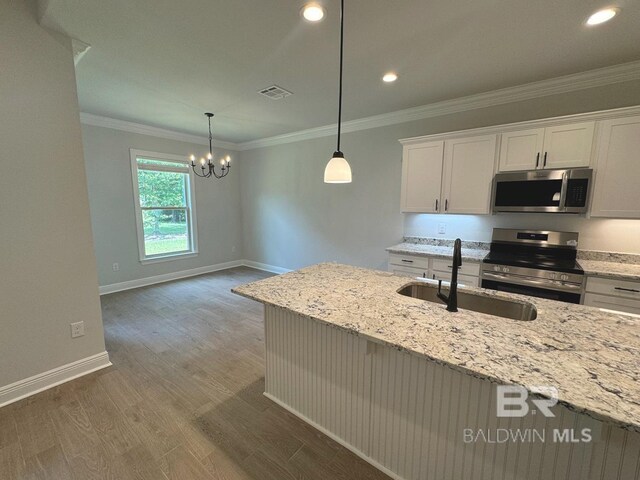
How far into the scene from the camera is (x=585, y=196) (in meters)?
2.49

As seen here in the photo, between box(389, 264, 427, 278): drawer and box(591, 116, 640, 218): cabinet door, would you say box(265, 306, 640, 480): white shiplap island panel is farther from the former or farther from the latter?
box(591, 116, 640, 218): cabinet door

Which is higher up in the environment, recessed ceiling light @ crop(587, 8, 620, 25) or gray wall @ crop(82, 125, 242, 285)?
recessed ceiling light @ crop(587, 8, 620, 25)

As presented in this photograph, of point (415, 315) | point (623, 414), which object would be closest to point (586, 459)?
point (623, 414)

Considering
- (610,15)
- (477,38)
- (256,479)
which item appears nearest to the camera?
(256,479)

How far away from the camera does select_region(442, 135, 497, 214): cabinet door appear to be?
2.94 meters

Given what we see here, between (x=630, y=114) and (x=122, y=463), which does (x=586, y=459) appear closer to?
(x=122, y=463)

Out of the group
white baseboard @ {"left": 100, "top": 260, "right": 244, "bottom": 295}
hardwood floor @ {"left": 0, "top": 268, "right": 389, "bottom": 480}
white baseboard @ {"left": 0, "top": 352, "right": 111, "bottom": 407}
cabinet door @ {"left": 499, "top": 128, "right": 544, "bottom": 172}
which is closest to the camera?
hardwood floor @ {"left": 0, "top": 268, "right": 389, "bottom": 480}

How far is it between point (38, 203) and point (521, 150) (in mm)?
4296

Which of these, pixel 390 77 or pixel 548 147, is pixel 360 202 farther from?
pixel 548 147

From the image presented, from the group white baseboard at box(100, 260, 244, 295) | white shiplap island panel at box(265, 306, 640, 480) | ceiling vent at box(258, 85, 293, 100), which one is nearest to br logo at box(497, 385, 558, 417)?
white shiplap island panel at box(265, 306, 640, 480)

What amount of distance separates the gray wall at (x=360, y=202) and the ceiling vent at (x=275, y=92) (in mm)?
1457

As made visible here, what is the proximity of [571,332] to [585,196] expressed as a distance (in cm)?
200

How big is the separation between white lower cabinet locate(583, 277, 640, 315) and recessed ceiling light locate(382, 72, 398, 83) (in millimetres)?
2549

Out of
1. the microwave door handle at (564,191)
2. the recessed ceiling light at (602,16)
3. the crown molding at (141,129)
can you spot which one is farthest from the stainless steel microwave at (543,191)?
the crown molding at (141,129)
